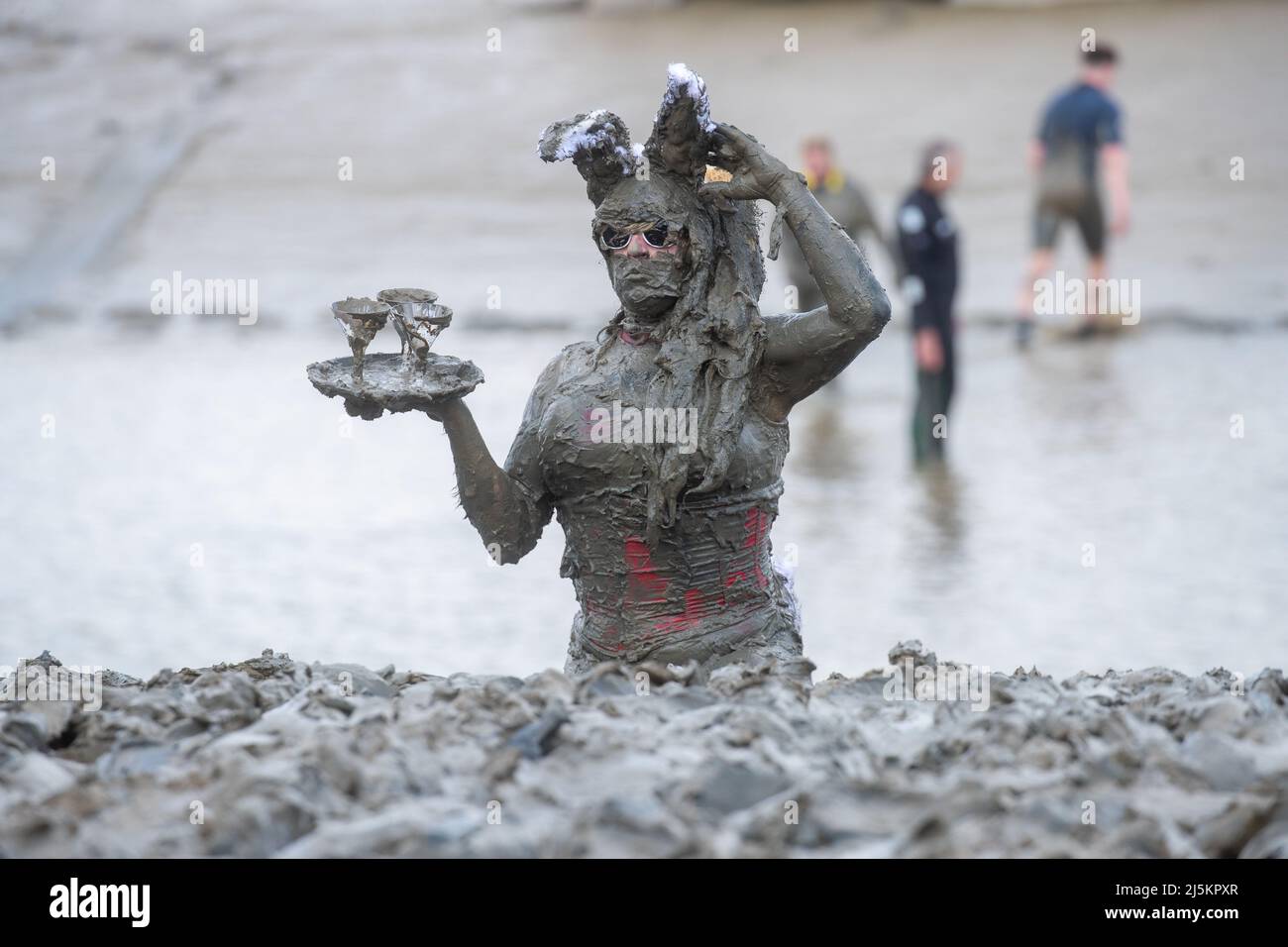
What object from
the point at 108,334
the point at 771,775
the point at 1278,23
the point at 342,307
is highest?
the point at 1278,23

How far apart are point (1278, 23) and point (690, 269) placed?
1855 cm

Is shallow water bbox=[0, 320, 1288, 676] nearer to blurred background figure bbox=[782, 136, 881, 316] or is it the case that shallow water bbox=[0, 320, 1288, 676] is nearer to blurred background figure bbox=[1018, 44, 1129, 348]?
blurred background figure bbox=[1018, 44, 1129, 348]

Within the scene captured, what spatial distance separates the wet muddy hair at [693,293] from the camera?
414 cm

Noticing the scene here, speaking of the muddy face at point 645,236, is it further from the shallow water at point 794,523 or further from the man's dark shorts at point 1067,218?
the man's dark shorts at point 1067,218

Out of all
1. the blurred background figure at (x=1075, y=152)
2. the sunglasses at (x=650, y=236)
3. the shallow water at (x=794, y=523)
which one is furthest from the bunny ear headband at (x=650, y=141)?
the blurred background figure at (x=1075, y=152)

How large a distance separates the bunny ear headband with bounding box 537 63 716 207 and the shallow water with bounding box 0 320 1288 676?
10.6 ft

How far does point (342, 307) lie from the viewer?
12.8ft

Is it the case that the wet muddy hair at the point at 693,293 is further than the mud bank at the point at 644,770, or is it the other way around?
the wet muddy hair at the point at 693,293

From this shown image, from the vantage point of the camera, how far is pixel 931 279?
→ 978 cm

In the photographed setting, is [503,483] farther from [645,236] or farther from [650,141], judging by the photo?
[650,141]

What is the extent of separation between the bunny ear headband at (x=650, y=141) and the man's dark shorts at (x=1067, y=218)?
890 cm

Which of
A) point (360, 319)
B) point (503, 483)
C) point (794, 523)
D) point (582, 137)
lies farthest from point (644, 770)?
point (794, 523)
